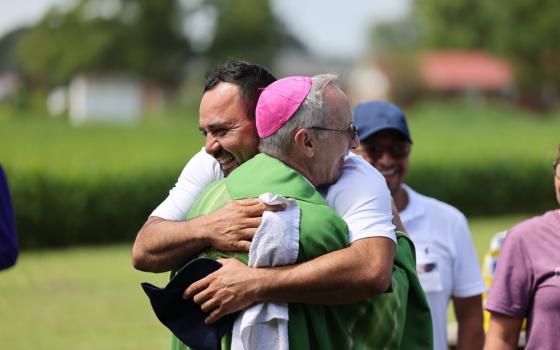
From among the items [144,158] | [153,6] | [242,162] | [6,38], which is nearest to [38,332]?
[242,162]

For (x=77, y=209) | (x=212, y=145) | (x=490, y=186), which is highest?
(x=212, y=145)

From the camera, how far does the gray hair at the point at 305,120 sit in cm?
267

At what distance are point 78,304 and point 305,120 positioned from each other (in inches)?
428

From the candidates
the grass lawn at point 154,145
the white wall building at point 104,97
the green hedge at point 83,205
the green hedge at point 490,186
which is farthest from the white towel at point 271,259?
the white wall building at point 104,97

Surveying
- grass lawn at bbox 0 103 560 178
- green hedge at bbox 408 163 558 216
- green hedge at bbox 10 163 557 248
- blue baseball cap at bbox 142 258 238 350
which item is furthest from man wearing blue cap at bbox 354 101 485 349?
green hedge at bbox 408 163 558 216

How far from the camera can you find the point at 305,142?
2.68 metres

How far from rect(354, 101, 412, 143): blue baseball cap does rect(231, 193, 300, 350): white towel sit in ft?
5.51

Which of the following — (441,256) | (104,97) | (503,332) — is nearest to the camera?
(503,332)

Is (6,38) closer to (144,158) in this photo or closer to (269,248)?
(144,158)

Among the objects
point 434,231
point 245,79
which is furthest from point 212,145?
point 434,231

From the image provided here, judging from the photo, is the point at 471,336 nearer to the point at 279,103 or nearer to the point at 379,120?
the point at 379,120

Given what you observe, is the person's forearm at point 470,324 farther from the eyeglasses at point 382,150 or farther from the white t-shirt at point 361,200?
the white t-shirt at point 361,200

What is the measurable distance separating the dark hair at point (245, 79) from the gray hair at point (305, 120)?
0.27 m

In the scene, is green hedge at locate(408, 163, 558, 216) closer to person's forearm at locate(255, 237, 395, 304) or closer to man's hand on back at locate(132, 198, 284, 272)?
man's hand on back at locate(132, 198, 284, 272)
